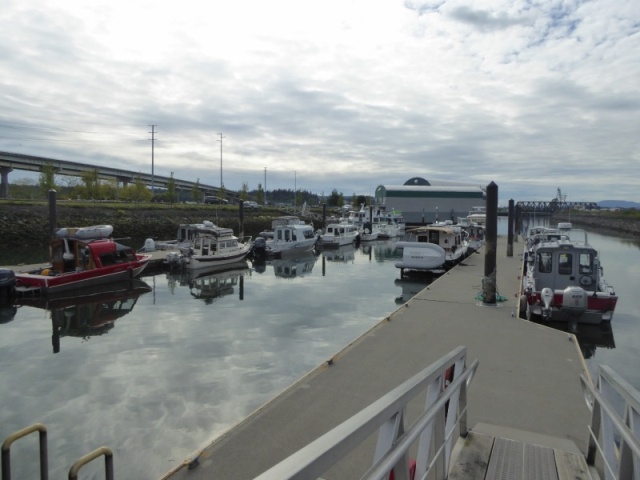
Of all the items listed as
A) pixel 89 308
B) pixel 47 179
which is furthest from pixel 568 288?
pixel 47 179

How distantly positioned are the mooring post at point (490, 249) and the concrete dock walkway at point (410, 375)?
3.81ft

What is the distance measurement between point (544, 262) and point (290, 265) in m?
18.5

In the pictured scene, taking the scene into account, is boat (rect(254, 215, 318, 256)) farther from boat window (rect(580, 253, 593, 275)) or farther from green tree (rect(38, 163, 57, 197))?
green tree (rect(38, 163, 57, 197))

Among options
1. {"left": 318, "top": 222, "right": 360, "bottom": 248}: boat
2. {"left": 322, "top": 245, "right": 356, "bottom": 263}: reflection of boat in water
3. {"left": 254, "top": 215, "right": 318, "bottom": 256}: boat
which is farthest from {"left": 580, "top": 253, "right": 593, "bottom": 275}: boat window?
{"left": 318, "top": 222, "right": 360, "bottom": 248}: boat

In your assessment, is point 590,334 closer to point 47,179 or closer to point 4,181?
point 47,179

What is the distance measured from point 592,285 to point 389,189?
7577 centimetres

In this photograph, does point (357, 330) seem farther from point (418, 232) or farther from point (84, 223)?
point (84, 223)

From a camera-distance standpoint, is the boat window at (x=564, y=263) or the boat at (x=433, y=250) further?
the boat at (x=433, y=250)

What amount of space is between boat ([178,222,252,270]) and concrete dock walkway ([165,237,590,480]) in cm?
1693

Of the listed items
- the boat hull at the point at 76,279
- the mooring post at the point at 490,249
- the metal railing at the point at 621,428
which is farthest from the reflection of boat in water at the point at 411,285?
the metal railing at the point at 621,428

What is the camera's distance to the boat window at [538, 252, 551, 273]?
15922 millimetres

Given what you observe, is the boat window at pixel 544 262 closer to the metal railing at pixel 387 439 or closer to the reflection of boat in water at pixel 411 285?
the reflection of boat in water at pixel 411 285

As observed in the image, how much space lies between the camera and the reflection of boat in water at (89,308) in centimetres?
1535

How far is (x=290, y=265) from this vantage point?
31609mm
